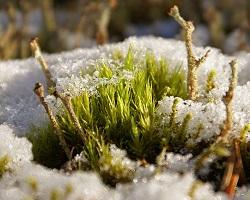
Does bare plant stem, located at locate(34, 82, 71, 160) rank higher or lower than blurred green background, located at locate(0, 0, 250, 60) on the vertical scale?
lower

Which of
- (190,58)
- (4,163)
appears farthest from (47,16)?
(4,163)

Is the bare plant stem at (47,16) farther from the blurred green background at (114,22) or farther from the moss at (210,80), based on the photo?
the moss at (210,80)

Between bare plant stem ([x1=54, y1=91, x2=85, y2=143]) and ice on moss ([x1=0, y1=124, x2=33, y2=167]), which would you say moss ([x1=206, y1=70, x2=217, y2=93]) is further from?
ice on moss ([x1=0, y1=124, x2=33, y2=167])

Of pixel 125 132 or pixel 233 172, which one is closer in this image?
pixel 233 172

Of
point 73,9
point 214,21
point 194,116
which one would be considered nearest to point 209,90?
point 194,116

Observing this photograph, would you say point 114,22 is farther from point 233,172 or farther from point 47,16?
point 233,172

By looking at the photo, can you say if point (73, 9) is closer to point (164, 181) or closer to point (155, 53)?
point (155, 53)

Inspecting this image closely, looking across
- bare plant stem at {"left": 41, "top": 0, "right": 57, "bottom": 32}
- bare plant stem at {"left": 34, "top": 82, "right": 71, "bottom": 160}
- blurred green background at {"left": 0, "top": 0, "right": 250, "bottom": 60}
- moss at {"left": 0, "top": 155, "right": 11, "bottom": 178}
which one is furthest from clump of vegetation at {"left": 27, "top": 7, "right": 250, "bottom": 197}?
bare plant stem at {"left": 41, "top": 0, "right": 57, "bottom": 32}
